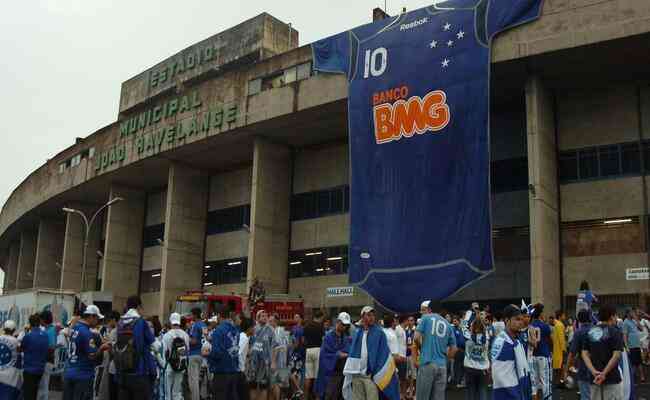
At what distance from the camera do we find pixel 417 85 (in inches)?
1258

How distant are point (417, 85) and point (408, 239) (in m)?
7.10

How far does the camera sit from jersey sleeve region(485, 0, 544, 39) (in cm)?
2933

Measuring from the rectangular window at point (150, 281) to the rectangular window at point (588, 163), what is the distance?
3057 cm

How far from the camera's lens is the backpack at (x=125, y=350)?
10.8 m

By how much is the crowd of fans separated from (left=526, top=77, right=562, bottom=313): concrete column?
11021 mm

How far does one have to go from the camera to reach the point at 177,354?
13.7 meters

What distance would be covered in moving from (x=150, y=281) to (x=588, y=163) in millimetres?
32216

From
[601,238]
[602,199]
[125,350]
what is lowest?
[125,350]

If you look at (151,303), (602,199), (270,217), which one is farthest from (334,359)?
(151,303)

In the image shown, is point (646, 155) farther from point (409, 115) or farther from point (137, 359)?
point (137, 359)

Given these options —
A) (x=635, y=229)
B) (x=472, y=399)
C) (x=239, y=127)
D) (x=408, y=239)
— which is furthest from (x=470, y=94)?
(x=472, y=399)

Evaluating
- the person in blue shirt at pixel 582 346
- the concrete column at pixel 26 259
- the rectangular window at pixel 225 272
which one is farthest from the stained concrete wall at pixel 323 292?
the concrete column at pixel 26 259

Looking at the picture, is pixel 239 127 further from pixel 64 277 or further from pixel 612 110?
pixel 64 277

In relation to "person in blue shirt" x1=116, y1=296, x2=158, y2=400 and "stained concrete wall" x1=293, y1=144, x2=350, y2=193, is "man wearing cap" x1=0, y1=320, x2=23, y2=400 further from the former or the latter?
"stained concrete wall" x1=293, y1=144, x2=350, y2=193
